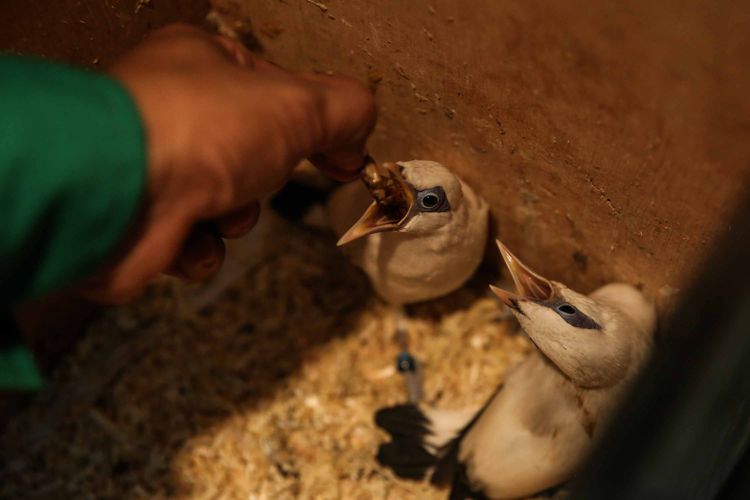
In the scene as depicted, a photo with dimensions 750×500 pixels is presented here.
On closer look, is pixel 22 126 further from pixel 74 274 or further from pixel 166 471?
pixel 166 471

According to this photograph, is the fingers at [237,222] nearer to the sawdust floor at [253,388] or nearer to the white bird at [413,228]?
the white bird at [413,228]

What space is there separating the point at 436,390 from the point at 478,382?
0.24ft

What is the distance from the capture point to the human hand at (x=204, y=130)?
754 mm

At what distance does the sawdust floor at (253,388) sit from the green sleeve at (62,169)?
2.17 feet

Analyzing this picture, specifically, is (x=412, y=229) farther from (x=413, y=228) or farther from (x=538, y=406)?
(x=538, y=406)

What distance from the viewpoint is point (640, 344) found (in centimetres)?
100

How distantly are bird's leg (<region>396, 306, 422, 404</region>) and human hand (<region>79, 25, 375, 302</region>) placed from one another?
21.6 inches

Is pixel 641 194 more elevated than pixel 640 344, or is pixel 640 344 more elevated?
pixel 641 194

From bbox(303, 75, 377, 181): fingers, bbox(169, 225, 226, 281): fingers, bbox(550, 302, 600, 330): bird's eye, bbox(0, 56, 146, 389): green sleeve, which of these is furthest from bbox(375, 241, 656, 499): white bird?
bbox(0, 56, 146, 389): green sleeve

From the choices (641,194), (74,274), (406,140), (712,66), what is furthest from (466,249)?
(74,274)

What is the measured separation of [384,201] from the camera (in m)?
1.09

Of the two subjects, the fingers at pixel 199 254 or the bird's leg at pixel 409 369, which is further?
the bird's leg at pixel 409 369

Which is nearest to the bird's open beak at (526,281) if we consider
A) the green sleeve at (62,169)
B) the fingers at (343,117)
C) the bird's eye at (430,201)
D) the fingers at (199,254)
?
the bird's eye at (430,201)

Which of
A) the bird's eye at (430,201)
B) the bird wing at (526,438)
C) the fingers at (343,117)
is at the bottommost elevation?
the bird wing at (526,438)
